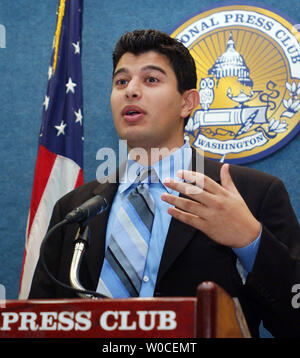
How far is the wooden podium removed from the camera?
542 millimetres

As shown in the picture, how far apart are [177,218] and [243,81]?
5.29ft

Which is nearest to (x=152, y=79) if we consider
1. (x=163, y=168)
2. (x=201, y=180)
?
(x=163, y=168)

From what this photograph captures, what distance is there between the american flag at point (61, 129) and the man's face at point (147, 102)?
74 cm

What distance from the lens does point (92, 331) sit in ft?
1.88

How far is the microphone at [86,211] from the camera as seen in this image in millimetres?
→ 961

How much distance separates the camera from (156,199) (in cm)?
153

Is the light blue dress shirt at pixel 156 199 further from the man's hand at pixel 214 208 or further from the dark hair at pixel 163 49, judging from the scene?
the dark hair at pixel 163 49

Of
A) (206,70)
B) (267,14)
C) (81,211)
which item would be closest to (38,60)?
(206,70)

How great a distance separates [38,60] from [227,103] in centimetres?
124

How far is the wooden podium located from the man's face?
1.01 metres

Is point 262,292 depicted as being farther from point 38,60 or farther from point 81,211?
point 38,60

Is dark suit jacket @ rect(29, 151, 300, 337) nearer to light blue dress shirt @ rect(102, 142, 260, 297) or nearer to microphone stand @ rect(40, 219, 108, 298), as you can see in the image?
light blue dress shirt @ rect(102, 142, 260, 297)

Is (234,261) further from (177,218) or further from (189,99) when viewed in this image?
(189,99)
